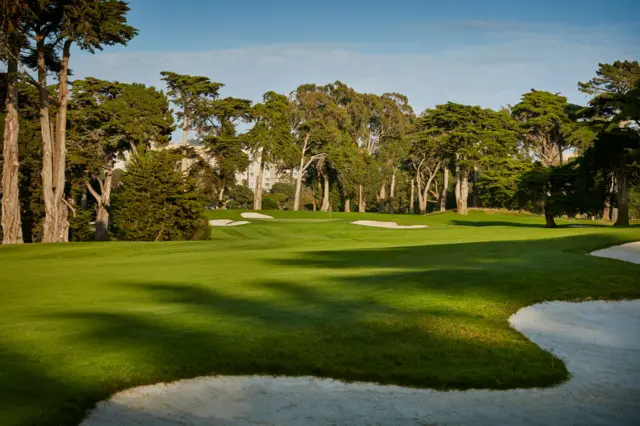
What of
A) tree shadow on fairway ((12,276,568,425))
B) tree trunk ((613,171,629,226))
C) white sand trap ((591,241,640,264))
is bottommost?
tree shadow on fairway ((12,276,568,425))

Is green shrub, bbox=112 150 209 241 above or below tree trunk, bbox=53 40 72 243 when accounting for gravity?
below

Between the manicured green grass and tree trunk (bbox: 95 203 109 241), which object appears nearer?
the manicured green grass

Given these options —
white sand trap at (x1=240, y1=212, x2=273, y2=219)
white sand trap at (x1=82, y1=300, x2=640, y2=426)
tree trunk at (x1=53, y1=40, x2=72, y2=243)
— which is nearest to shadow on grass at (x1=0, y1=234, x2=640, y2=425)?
white sand trap at (x1=82, y1=300, x2=640, y2=426)

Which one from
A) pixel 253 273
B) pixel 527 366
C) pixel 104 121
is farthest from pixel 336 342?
pixel 104 121

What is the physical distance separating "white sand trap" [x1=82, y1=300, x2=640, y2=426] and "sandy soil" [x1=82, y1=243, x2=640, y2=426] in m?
0.01

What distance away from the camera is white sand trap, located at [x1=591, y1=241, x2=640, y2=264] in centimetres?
2034

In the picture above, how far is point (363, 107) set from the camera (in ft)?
347

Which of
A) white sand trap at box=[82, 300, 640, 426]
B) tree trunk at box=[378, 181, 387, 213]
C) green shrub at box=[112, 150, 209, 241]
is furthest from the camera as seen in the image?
tree trunk at box=[378, 181, 387, 213]

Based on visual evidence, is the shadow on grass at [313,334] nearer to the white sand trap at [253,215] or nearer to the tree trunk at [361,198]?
the white sand trap at [253,215]

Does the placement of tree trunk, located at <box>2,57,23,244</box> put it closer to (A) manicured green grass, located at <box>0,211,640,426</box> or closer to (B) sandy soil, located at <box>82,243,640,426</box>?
(A) manicured green grass, located at <box>0,211,640,426</box>

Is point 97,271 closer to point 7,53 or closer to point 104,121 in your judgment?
point 7,53

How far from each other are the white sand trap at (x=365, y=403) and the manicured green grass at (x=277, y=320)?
0.87 feet

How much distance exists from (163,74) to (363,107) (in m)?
43.5

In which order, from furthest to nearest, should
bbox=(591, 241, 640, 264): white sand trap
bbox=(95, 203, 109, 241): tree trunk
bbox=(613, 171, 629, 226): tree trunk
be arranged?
bbox=(95, 203, 109, 241): tree trunk, bbox=(613, 171, 629, 226): tree trunk, bbox=(591, 241, 640, 264): white sand trap
